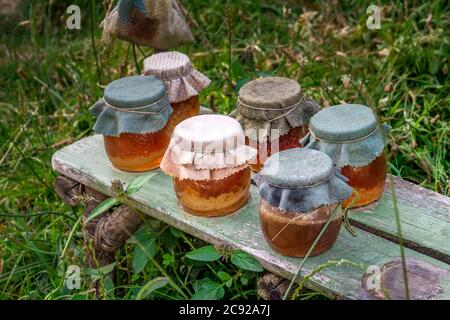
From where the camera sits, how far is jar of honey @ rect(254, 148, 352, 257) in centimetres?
144

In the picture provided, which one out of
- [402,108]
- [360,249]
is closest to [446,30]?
[402,108]

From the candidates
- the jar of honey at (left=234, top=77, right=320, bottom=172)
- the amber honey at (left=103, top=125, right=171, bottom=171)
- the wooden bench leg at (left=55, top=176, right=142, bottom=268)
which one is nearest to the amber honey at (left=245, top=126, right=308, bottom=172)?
the jar of honey at (left=234, top=77, right=320, bottom=172)

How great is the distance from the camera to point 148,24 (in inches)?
74.8

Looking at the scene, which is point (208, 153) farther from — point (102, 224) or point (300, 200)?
point (102, 224)

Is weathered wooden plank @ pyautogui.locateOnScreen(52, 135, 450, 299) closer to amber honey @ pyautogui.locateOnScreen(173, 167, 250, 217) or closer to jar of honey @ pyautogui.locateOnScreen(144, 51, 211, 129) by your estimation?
amber honey @ pyautogui.locateOnScreen(173, 167, 250, 217)

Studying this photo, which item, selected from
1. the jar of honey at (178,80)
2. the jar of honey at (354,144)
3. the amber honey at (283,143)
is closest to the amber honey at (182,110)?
the jar of honey at (178,80)

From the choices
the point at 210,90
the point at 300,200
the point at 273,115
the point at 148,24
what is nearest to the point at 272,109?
the point at 273,115

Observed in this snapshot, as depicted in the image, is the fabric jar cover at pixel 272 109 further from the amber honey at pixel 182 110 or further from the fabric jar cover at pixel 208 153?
the amber honey at pixel 182 110

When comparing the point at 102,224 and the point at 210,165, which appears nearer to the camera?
the point at 210,165

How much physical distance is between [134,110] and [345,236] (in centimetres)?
54

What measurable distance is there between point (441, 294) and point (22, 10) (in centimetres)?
232

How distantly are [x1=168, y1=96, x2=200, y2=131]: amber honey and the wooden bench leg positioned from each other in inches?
9.2
